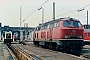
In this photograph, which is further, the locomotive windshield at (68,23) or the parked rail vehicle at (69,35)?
the locomotive windshield at (68,23)

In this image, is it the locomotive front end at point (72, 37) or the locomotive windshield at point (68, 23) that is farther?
the locomotive windshield at point (68, 23)

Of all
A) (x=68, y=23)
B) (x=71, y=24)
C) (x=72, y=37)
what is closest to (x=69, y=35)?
(x=72, y=37)

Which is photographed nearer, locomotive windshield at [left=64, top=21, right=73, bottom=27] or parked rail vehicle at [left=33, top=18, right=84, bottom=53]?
parked rail vehicle at [left=33, top=18, right=84, bottom=53]

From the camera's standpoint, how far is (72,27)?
83.9 ft

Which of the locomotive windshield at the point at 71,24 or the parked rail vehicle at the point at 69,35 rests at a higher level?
the locomotive windshield at the point at 71,24

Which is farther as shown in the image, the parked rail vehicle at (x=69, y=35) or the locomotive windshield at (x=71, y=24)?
the locomotive windshield at (x=71, y=24)

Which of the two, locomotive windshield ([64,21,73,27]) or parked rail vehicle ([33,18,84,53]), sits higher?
locomotive windshield ([64,21,73,27])

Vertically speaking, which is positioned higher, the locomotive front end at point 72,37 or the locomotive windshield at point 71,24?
the locomotive windshield at point 71,24

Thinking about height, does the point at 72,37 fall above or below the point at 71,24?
below

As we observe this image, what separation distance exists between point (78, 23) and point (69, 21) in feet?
3.29

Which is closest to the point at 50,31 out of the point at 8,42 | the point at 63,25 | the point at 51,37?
the point at 51,37

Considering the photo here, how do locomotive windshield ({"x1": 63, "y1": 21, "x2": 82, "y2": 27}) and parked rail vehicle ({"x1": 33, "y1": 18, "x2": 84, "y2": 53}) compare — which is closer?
parked rail vehicle ({"x1": 33, "y1": 18, "x2": 84, "y2": 53})

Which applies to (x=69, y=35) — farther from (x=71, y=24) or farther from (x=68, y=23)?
(x=68, y=23)

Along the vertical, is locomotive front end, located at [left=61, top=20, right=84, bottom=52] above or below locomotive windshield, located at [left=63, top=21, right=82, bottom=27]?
below
